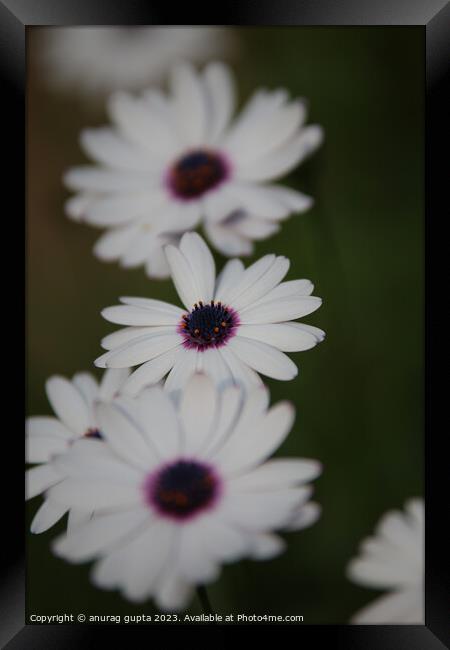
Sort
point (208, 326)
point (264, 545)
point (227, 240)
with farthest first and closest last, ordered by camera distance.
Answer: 1. point (227, 240)
2. point (208, 326)
3. point (264, 545)

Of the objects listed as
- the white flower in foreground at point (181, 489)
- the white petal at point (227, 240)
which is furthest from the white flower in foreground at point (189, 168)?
the white flower in foreground at point (181, 489)

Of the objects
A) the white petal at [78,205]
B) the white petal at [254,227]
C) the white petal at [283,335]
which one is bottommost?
the white petal at [283,335]

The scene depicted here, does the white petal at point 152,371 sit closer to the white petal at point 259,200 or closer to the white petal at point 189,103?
the white petal at point 259,200

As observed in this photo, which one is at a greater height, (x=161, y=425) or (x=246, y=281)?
(x=246, y=281)

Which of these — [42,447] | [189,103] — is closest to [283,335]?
[42,447]

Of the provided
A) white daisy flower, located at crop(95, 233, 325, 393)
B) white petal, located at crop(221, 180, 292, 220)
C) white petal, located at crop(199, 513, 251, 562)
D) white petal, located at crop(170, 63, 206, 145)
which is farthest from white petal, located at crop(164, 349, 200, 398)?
white petal, located at crop(170, 63, 206, 145)

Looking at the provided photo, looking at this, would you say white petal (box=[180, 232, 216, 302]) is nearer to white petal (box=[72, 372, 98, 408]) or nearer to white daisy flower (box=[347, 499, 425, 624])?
white petal (box=[72, 372, 98, 408])

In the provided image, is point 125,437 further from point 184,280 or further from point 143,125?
point 143,125
